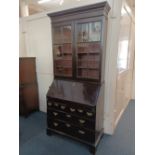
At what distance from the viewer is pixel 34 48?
130 inches

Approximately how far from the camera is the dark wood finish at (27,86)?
10.1 feet

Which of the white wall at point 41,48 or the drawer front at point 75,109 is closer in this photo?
the drawer front at point 75,109

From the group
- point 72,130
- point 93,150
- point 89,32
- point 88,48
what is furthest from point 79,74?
point 93,150

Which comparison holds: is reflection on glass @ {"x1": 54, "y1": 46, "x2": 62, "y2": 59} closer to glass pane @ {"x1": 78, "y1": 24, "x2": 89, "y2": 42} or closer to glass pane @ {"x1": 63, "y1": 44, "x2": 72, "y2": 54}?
glass pane @ {"x1": 63, "y1": 44, "x2": 72, "y2": 54}

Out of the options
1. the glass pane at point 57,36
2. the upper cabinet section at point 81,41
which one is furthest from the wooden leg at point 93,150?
the glass pane at point 57,36

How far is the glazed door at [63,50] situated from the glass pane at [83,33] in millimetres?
161

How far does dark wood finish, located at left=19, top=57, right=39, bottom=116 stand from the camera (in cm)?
307

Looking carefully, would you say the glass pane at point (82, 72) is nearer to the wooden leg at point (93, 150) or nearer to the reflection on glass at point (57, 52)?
the reflection on glass at point (57, 52)

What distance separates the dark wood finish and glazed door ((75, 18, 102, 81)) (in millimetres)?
1413

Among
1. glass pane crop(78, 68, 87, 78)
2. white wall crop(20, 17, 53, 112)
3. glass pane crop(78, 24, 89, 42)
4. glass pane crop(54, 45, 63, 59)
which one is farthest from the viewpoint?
white wall crop(20, 17, 53, 112)

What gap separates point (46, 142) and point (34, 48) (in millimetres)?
2139

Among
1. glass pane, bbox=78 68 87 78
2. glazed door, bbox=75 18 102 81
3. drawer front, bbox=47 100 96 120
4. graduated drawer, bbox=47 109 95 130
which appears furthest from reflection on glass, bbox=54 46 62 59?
graduated drawer, bbox=47 109 95 130
